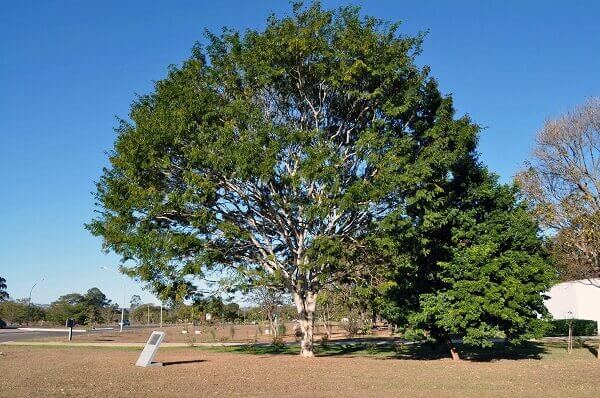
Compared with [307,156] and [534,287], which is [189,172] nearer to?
[307,156]

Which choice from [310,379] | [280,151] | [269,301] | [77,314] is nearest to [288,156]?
[280,151]

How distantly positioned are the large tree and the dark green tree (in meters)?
1.81

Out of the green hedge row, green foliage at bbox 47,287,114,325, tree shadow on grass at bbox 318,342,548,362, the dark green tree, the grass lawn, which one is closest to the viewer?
the grass lawn

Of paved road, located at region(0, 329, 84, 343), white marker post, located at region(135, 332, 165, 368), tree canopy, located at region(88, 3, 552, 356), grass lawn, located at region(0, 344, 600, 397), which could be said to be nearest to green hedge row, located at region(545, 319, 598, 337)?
grass lawn, located at region(0, 344, 600, 397)

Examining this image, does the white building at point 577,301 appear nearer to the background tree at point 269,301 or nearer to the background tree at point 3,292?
the background tree at point 269,301

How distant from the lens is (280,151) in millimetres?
22516

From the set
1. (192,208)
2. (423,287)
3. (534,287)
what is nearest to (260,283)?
(192,208)

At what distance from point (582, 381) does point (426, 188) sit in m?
8.90

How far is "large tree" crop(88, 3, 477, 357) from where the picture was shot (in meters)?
21.5

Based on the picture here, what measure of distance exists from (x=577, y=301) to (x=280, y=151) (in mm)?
34937

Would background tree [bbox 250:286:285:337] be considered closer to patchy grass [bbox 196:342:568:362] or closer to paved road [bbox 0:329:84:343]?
patchy grass [bbox 196:342:568:362]

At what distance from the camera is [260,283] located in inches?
885

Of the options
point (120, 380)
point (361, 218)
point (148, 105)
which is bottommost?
point (120, 380)

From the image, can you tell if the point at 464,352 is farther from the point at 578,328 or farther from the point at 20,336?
the point at 20,336
